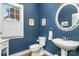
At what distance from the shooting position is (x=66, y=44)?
1.74 meters

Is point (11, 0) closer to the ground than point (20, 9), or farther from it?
farther from it

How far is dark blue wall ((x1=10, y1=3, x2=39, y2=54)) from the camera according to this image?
1.76 meters

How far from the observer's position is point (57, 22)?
180 centimetres

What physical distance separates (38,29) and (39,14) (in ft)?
0.66

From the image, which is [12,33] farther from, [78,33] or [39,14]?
[78,33]

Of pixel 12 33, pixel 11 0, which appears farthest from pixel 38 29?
pixel 11 0

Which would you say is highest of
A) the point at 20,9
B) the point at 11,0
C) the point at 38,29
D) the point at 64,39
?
the point at 11,0

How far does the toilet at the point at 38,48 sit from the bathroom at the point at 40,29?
0.04m

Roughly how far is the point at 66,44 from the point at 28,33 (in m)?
0.52

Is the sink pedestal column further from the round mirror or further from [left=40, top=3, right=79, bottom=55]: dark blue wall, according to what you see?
the round mirror

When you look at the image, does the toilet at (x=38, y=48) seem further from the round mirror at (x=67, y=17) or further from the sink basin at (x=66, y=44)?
the round mirror at (x=67, y=17)

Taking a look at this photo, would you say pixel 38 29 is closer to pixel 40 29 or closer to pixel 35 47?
pixel 40 29

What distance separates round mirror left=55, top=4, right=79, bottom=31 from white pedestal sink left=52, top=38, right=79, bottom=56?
0.16 meters

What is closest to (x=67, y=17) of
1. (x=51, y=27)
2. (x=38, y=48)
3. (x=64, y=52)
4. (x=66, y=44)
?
(x=51, y=27)
